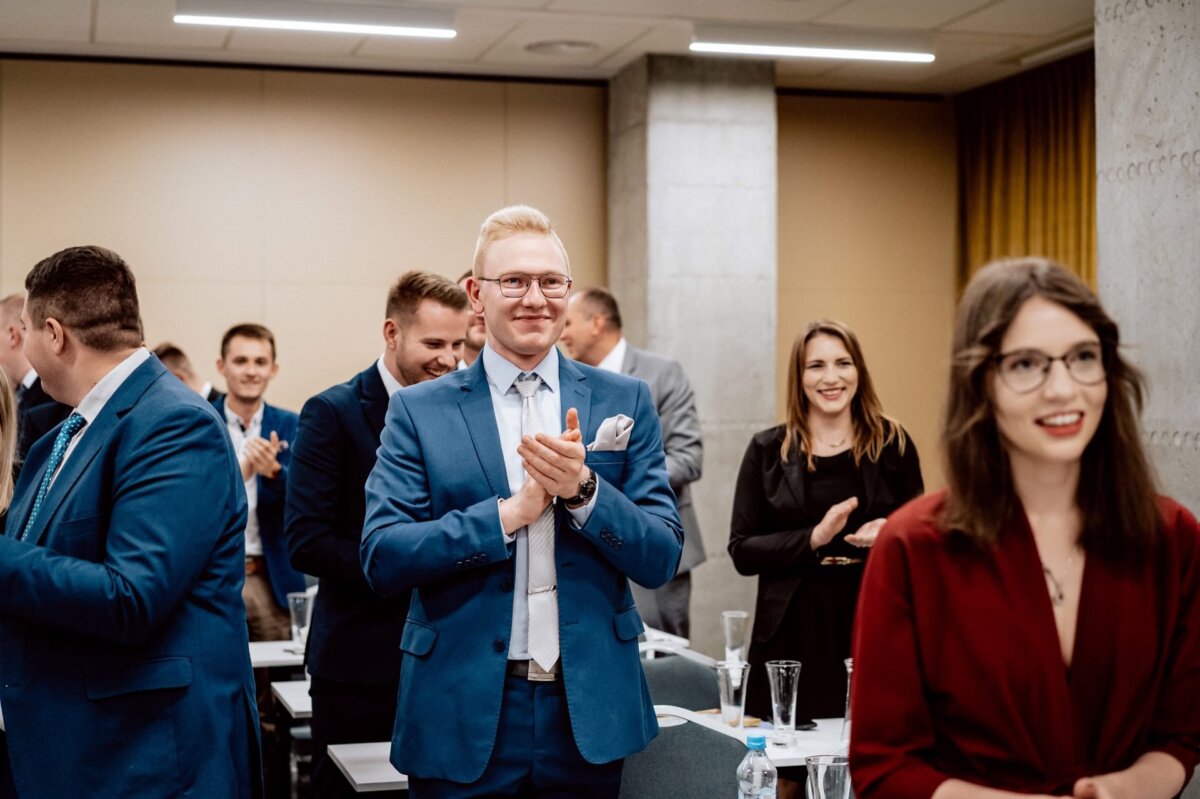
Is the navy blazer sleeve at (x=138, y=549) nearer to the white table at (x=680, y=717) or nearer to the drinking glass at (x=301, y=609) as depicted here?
the white table at (x=680, y=717)

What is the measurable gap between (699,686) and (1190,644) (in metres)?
2.05

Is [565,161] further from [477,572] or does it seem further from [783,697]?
[477,572]

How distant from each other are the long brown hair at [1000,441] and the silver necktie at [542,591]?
80cm

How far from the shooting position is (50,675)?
7.96ft

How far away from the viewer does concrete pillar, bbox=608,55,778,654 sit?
24.7 ft

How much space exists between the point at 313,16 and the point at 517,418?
467cm

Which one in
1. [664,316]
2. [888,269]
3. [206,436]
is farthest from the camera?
[888,269]

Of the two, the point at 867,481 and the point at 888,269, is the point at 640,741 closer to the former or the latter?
the point at 867,481

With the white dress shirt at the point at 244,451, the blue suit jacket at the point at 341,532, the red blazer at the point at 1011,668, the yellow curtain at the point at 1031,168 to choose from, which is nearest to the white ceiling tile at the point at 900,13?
the yellow curtain at the point at 1031,168

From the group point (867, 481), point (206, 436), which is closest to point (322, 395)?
point (206, 436)

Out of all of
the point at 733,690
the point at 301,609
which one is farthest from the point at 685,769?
the point at 301,609

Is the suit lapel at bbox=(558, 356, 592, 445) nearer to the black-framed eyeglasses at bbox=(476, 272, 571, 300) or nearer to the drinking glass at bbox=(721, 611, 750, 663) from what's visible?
the black-framed eyeglasses at bbox=(476, 272, 571, 300)

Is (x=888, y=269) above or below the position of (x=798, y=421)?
above

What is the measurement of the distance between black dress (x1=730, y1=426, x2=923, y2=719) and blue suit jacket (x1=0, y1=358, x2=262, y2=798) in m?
1.76
